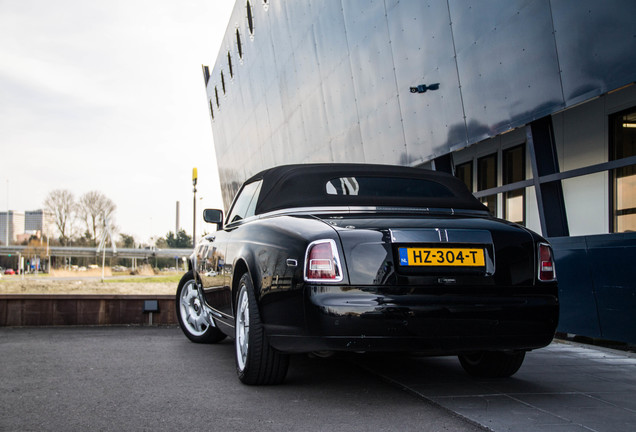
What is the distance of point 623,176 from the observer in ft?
28.3

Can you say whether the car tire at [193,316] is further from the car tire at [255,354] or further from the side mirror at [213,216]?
the car tire at [255,354]

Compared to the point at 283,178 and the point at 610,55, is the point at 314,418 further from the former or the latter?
the point at 610,55

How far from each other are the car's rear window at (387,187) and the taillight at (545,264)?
1.11 m

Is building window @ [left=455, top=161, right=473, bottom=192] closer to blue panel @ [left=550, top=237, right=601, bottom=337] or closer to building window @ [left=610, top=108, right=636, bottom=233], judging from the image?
building window @ [left=610, top=108, right=636, bottom=233]

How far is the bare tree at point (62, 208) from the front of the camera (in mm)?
83438

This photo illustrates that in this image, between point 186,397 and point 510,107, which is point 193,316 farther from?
point 510,107

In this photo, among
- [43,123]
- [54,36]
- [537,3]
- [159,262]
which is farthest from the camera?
[159,262]

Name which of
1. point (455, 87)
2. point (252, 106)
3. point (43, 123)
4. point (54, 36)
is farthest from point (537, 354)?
point (43, 123)

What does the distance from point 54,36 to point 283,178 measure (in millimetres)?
14873

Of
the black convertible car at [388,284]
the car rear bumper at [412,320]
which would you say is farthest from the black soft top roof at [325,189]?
the car rear bumper at [412,320]

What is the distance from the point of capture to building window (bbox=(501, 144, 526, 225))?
11.0 metres

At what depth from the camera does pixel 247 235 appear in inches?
188

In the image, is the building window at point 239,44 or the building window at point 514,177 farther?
the building window at point 239,44

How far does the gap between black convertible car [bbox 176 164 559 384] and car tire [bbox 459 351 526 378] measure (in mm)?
26
